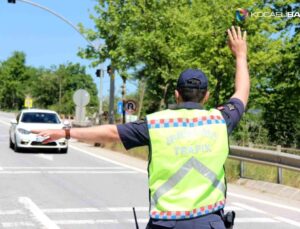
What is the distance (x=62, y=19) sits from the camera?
2869 centimetres

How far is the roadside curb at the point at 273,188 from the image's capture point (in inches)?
412

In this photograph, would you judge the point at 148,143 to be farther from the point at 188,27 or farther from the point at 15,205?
the point at 188,27

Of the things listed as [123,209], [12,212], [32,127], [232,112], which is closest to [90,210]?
[123,209]

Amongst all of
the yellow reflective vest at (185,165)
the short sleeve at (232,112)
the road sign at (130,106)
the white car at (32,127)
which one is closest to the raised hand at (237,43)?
the short sleeve at (232,112)

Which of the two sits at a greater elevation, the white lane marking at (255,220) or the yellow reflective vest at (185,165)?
the yellow reflective vest at (185,165)

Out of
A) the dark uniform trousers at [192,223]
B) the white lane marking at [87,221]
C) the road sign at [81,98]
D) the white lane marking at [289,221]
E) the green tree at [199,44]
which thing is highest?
the green tree at [199,44]

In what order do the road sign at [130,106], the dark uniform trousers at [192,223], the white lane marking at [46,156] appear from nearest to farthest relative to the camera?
the dark uniform trousers at [192,223], the white lane marking at [46,156], the road sign at [130,106]

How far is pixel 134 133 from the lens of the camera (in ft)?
10.2

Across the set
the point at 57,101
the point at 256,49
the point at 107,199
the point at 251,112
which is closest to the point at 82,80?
the point at 57,101

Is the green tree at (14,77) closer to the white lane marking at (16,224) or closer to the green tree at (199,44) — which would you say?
the green tree at (199,44)

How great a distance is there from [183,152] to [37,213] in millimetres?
5665

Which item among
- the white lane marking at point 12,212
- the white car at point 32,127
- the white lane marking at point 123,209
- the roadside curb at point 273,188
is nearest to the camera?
the white lane marking at point 12,212

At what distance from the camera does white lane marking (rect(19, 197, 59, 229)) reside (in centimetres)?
750

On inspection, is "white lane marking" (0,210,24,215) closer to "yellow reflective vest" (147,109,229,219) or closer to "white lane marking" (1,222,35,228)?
"white lane marking" (1,222,35,228)
